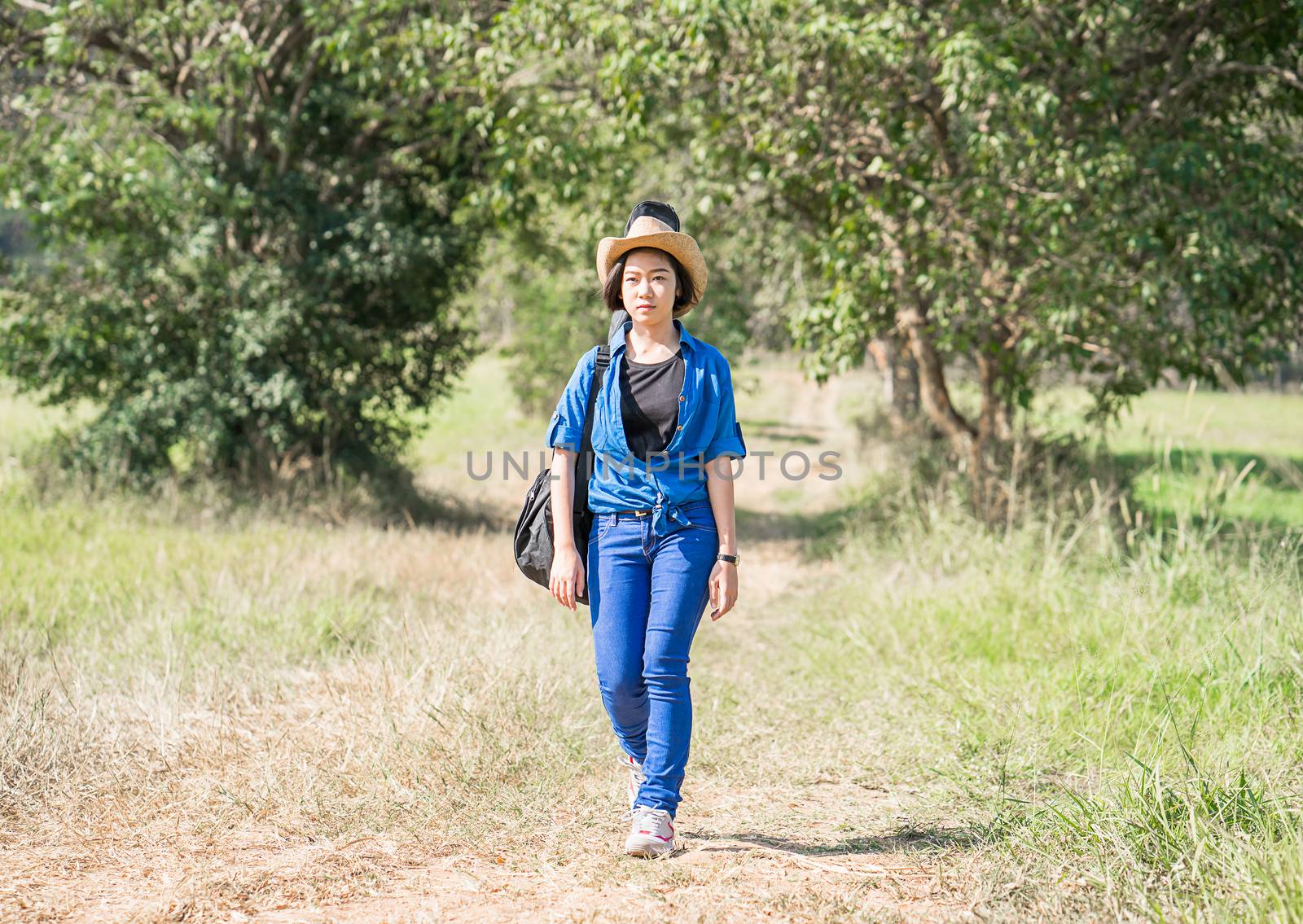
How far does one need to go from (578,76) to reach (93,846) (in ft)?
23.5

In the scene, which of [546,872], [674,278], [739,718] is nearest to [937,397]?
[739,718]

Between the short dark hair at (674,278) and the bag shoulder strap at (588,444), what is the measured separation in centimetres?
19

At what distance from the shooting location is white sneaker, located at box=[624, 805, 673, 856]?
3525mm

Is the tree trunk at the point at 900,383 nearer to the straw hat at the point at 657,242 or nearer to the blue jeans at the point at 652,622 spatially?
the straw hat at the point at 657,242

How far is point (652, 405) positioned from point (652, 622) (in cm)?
68

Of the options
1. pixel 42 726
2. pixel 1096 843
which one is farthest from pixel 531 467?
pixel 1096 843

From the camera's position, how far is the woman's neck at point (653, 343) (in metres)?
3.75

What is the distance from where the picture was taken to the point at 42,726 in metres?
4.33

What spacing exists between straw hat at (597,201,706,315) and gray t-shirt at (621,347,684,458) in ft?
0.97

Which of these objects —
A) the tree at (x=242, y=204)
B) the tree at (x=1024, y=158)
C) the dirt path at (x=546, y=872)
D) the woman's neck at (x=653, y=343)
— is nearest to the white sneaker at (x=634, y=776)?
the dirt path at (x=546, y=872)

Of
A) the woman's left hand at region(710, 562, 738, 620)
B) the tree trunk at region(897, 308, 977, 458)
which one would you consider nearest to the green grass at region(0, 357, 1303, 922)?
the woman's left hand at region(710, 562, 738, 620)

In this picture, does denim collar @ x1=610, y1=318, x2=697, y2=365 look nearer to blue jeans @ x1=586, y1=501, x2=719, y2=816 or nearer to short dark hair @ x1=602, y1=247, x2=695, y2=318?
short dark hair @ x1=602, y1=247, x2=695, y2=318

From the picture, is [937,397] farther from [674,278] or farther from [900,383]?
[674,278]

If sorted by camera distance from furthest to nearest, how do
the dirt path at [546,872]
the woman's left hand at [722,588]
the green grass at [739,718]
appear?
the woman's left hand at [722,588], the green grass at [739,718], the dirt path at [546,872]
